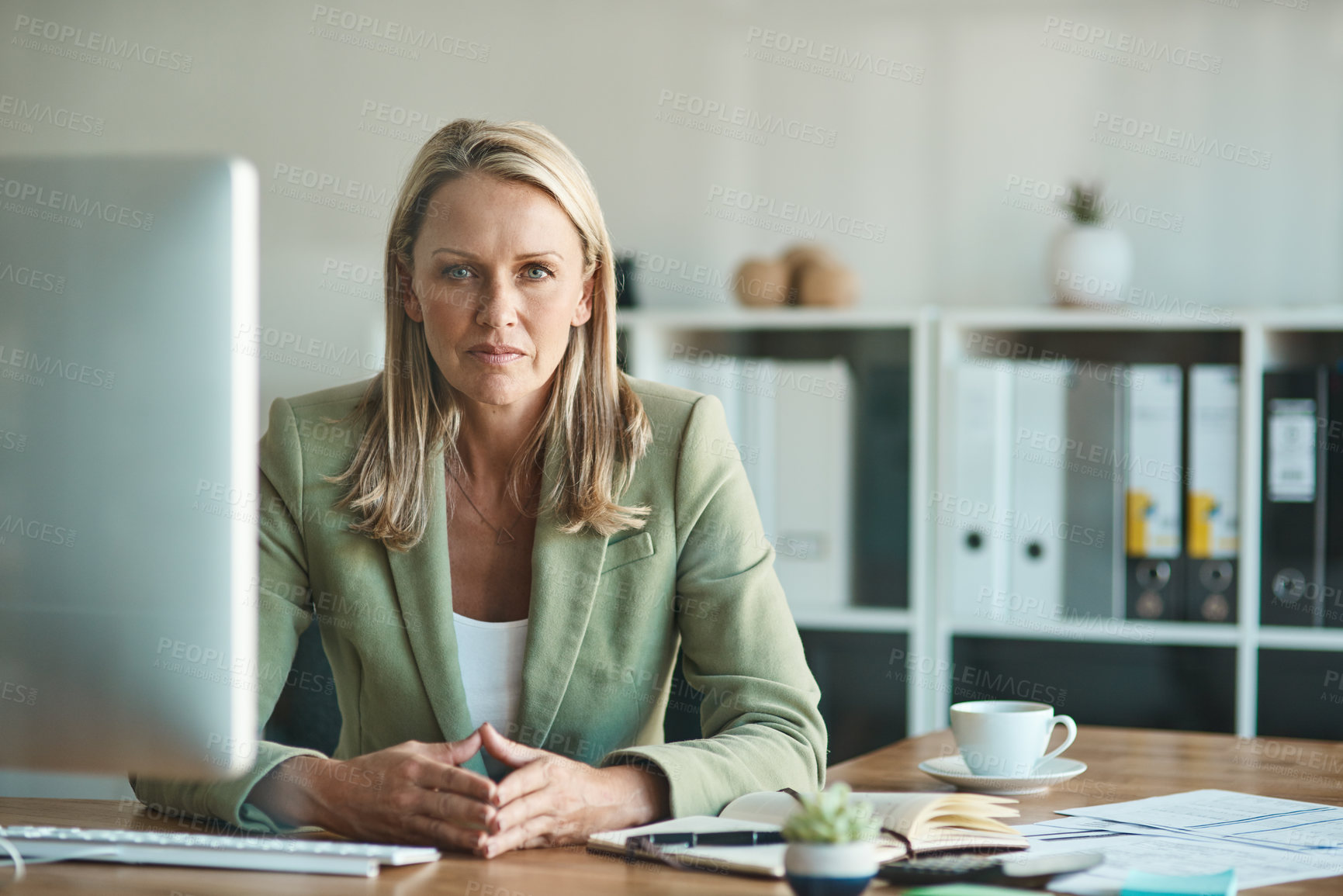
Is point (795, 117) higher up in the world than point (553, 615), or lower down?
higher up

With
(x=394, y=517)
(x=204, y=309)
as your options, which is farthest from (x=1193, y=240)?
(x=204, y=309)

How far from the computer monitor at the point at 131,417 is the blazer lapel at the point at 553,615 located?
580mm

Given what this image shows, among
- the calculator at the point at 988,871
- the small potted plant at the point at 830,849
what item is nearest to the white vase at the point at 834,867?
the small potted plant at the point at 830,849

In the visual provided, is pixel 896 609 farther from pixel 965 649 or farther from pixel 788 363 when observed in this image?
pixel 788 363

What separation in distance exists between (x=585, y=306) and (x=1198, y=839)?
0.87 meters

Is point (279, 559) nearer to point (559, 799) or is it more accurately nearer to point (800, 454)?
point (559, 799)

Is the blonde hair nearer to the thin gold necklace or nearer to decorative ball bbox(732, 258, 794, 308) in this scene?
the thin gold necklace

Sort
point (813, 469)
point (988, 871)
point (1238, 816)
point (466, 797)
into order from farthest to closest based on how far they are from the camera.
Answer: point (813, 469) → point (1238, 816) → point (466, 797) → point (988, 871)

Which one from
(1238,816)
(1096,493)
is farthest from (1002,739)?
(1096,493)

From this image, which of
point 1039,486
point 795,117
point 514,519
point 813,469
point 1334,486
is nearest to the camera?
point 514,519

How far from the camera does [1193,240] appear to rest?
108 inches

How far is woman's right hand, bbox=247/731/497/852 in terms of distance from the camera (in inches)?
39.5

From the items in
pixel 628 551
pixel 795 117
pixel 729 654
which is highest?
pixel 795 117

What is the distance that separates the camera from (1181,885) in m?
0.81
